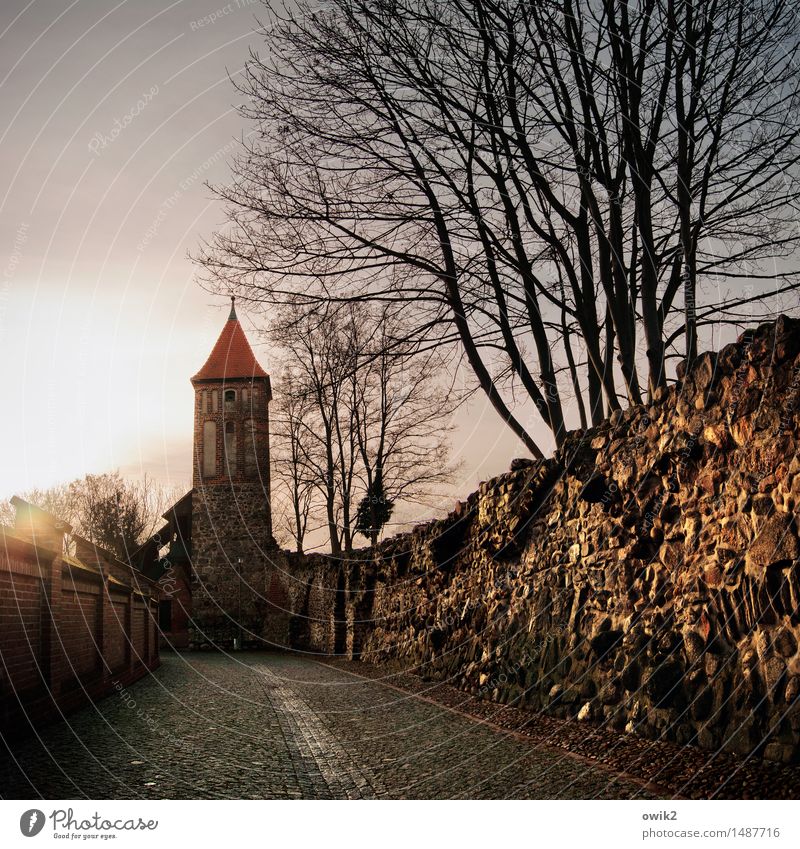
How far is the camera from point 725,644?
5.59m

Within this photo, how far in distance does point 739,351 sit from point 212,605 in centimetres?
3340

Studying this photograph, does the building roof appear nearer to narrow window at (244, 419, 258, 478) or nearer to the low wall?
narrow window at (244, 419, 258, 478)

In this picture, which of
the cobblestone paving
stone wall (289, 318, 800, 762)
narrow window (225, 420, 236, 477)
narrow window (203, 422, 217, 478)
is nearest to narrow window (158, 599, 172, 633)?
narrow window (203, 422, 217, 478)

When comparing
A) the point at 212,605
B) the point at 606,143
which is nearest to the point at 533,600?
the point at 606,143

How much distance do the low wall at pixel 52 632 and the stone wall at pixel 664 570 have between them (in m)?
4.96

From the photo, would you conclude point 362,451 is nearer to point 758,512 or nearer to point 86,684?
point 86,684

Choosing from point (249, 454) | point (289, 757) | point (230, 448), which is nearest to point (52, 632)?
point (289, 757)

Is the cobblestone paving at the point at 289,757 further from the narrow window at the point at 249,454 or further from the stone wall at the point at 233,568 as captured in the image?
the narrow window at the point at 249,454

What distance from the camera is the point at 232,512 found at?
3738cm

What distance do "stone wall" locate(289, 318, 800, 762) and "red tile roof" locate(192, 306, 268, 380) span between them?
30.5m

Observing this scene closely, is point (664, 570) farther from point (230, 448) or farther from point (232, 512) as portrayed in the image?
point (230, 448)

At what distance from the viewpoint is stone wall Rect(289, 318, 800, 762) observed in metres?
5.25

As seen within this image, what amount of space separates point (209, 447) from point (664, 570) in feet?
113
